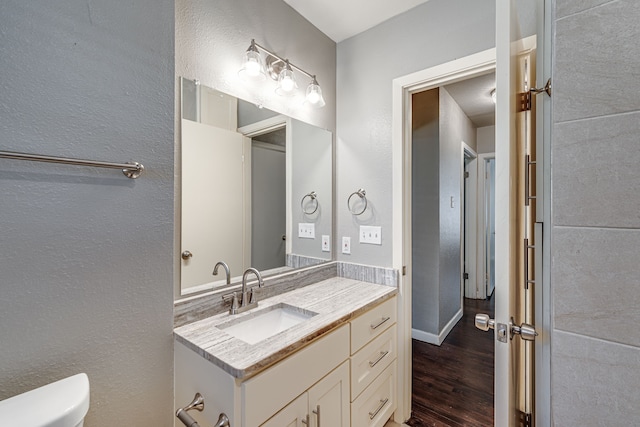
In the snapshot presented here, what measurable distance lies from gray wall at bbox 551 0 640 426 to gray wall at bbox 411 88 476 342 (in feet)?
6.86

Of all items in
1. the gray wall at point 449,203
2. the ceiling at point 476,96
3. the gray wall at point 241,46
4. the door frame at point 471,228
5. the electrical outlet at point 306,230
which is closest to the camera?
the gray wall at point 241,46

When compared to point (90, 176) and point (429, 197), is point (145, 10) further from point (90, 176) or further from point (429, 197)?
point (429, 197)

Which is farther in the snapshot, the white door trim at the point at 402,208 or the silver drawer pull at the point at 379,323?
the white door trim at the point at 402,208

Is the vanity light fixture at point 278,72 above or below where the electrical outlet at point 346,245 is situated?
above

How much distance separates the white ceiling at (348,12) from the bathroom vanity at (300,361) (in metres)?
1.71

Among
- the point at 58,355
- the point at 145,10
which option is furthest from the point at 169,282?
the point at 145,10

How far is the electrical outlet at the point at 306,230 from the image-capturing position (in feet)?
5.99

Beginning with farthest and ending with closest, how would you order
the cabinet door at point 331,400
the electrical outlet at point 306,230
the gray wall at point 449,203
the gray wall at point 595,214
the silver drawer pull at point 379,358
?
the gray wall at point 449,203 < the electrical outlet at point 306,230 < the silver drawer pull at point 379,358 < the cabinet door at point 331,400 < the gray wall at point 595,214

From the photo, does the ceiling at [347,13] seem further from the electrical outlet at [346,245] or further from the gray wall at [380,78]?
the electrical outlet at [346,245]

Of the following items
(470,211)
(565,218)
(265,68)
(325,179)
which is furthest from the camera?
(470,211)

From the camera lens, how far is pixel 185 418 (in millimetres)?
918

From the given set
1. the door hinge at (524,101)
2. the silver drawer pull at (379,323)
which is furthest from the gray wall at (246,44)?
the silver drawer pull at (379,323)

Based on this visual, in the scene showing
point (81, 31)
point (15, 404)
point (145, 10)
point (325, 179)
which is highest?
point (145, 10)

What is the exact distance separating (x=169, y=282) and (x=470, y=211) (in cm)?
390
